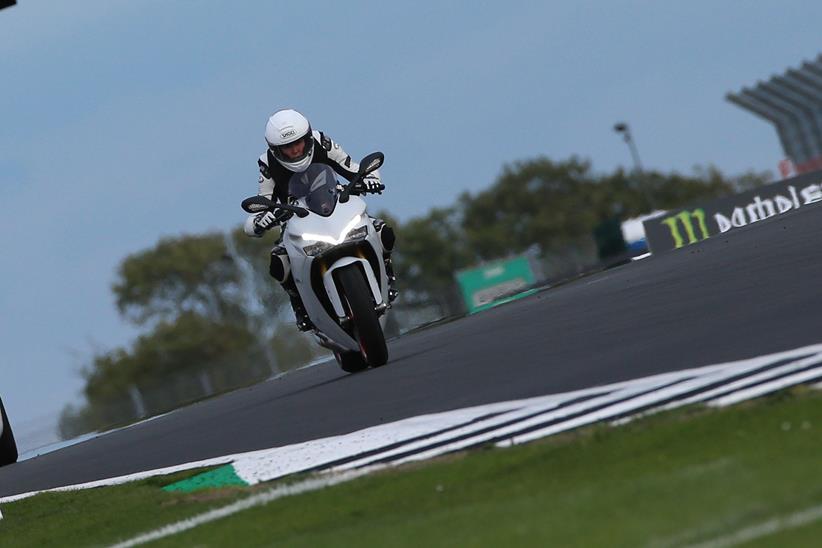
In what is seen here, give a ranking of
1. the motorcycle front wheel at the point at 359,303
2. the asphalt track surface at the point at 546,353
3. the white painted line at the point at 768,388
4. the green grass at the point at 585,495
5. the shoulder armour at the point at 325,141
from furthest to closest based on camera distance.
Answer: the shoulder armour at the point at 325,141 → the motorcycle front wheel at the point at 359,303 → the asphalt track surface at the point at 546,353 → the white painted line at the point at 768,388 → the green grass at the point at 585,495

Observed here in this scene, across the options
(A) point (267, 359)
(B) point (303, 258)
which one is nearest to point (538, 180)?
(A) point (267, 359)

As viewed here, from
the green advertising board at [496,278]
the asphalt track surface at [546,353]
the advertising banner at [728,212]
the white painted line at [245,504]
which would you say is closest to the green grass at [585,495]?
the white painted line at [245,504]

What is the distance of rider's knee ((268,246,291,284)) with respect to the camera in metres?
15.5

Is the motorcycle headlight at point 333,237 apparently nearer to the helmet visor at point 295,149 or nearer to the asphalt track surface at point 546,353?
the helmet visor at point 295,149

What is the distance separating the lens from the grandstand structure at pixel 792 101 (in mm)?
66375

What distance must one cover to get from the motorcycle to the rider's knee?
0.15 ft

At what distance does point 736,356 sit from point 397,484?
2.26 meters

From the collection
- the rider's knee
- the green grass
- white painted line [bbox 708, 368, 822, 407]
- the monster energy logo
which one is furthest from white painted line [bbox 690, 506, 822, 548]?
the monster energy logo

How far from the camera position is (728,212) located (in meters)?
36.4

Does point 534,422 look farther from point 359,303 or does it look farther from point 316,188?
point 316,188

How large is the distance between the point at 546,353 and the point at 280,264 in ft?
12.0

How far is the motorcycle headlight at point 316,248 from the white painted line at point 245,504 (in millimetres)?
6098

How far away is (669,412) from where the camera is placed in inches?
302

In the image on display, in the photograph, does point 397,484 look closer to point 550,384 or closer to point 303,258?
point 550,384
